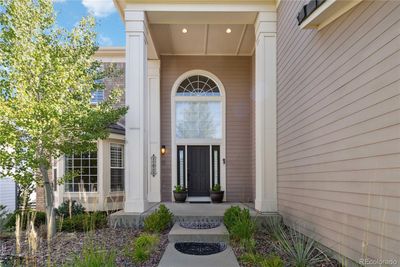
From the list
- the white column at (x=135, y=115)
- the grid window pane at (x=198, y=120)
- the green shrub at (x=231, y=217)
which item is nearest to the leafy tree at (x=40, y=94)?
the white column at (x=135, y=115)

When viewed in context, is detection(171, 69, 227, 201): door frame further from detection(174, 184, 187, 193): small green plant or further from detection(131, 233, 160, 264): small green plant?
detection(131, 233, 160, 264): small green plant

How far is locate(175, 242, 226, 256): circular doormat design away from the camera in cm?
502

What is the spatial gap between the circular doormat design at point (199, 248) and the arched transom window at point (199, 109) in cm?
560

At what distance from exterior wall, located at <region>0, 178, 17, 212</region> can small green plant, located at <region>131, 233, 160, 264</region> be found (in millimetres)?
9031

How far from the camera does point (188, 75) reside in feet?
35.3

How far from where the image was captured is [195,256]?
15.1 feet

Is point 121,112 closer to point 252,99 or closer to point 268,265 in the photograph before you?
point 268,265

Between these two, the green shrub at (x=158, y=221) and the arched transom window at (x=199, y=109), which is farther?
the arched transom window at (x=199, y=109)

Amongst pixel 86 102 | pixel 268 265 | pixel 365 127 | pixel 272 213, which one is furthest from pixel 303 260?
pixel 86 102

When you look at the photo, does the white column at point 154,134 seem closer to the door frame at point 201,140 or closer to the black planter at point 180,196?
the door frame at point 201,140

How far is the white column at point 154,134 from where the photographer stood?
10336mm

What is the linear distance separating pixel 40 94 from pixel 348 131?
496cm

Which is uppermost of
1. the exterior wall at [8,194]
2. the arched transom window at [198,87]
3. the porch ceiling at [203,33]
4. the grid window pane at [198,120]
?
the porch ceiling at [203,33]

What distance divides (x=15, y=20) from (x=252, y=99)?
6.75 m
